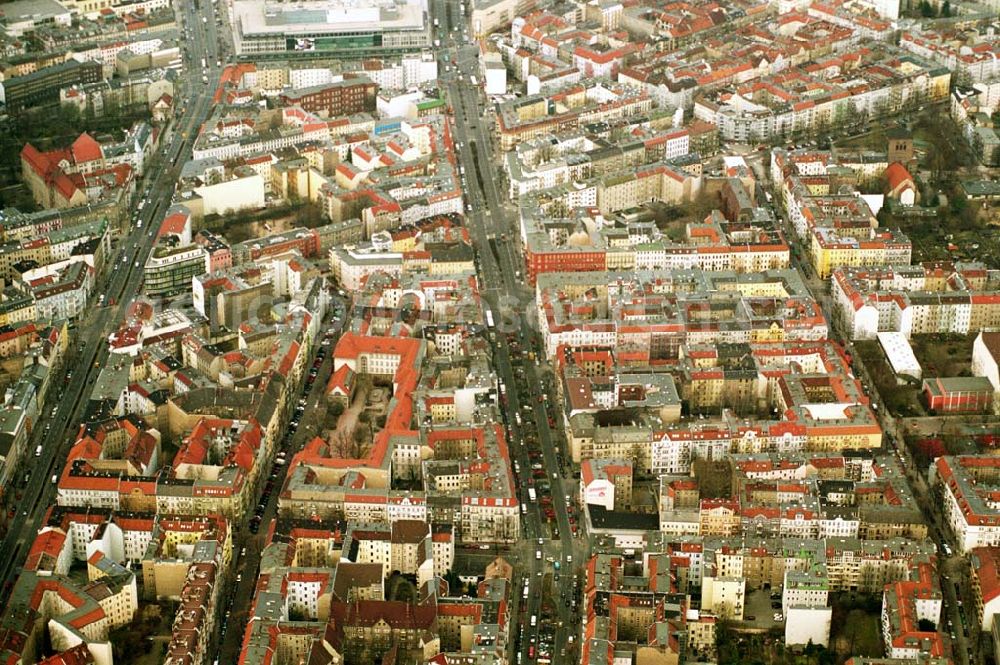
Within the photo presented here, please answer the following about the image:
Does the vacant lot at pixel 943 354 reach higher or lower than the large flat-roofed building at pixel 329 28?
lower

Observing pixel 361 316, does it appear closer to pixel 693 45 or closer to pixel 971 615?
pixel 971 615

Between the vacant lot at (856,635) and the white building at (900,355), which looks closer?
the vacant lot at (856,635)

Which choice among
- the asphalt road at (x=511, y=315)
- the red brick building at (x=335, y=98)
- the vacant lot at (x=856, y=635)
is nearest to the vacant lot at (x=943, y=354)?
the asphalt road at (x=511, y=315)

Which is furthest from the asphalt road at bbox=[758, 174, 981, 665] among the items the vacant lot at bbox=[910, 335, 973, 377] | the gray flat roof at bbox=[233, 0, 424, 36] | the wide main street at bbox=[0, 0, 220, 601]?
the gray flat roof at bbox=[233, 0, 424, 36]

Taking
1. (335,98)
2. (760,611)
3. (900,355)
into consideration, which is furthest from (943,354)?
(335,98)

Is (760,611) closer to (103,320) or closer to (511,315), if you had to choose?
(511,315)

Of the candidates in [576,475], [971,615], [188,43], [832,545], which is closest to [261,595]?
[576,475]

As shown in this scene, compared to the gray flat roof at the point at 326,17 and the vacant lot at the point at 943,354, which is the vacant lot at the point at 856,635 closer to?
the vacant lot at the point at 943,354
